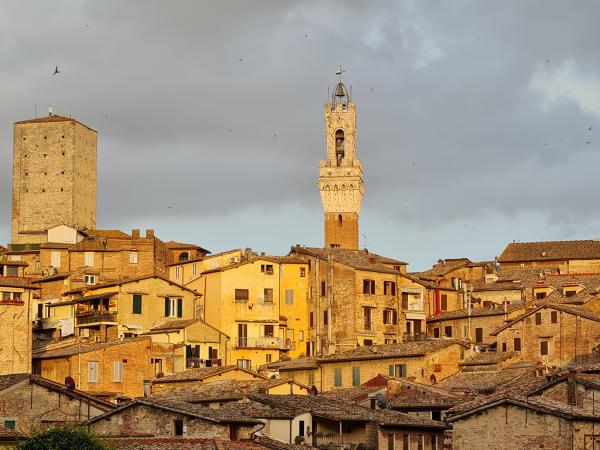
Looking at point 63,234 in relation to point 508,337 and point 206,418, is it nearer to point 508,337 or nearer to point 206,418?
point 508,337

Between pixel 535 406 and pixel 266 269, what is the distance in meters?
45.4

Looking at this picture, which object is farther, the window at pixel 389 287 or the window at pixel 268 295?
the window at pixel 268 295

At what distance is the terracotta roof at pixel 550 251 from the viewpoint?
113688mm

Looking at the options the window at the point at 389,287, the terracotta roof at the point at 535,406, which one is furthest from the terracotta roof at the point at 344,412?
the window at the point at 389,287

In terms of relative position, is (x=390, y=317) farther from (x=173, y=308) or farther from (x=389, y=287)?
(x=173, y=308)

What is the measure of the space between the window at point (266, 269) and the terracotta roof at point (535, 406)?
4140 centimetres

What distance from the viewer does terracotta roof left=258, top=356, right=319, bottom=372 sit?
8169cm

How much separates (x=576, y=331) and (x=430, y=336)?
13238 mm

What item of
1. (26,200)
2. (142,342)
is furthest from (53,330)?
(26,200)

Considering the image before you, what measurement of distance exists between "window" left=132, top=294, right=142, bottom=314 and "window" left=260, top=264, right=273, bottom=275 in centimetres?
1035

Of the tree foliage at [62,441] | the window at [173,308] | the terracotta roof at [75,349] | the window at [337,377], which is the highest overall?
the window at [173,308]

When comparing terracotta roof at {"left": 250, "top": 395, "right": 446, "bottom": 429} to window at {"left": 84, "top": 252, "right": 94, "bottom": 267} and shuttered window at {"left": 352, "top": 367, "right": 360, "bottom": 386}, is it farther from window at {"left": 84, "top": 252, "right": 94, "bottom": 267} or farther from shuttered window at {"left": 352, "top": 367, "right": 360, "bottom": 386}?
window at {"left": 84, "top": 252, "right": 94, "bottom": 267}

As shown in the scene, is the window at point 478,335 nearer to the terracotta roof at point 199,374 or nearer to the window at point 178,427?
the terracotta roof at point 199,374

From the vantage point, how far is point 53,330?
287 ft
